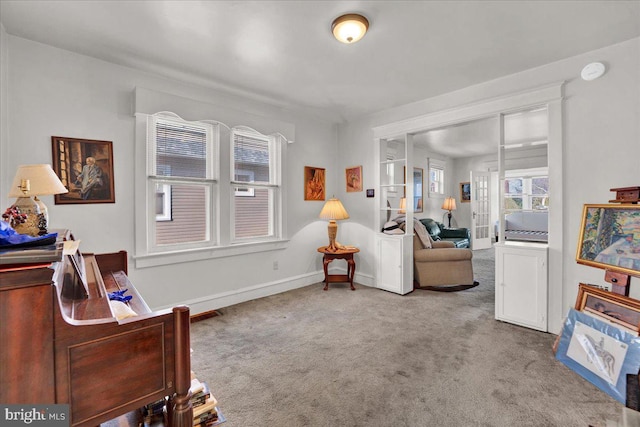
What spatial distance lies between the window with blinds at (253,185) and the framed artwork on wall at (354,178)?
1212 mm

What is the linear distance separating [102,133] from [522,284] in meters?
4.24

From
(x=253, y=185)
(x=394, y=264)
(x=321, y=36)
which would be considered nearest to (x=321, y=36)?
(x=321, y=36)

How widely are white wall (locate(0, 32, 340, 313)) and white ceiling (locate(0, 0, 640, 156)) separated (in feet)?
0.54

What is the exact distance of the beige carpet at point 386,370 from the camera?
1.66m

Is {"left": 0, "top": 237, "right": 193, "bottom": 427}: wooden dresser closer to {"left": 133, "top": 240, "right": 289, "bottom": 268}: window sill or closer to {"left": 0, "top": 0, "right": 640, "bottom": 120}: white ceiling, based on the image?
{"left": 133, "top": 240, "right": 289, "bottom": 268}: window sill

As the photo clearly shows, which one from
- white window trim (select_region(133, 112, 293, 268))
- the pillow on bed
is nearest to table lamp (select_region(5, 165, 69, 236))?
the pillow on bed

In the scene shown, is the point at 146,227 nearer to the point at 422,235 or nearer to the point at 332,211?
the point at 332,211

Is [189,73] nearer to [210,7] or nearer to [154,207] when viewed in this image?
[210,7]

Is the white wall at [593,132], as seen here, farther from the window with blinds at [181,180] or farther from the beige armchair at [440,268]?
the window with blinds at [181,180]

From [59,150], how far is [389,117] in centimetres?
365

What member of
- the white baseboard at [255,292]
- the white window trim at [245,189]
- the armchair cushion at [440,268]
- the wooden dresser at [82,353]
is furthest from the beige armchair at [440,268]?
the wooden dresser at [82,353]

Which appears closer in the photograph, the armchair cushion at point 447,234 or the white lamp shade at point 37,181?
the white lamp shade at point 37,181

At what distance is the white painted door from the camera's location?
6.85 m

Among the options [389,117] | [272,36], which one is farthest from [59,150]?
[389,117]
